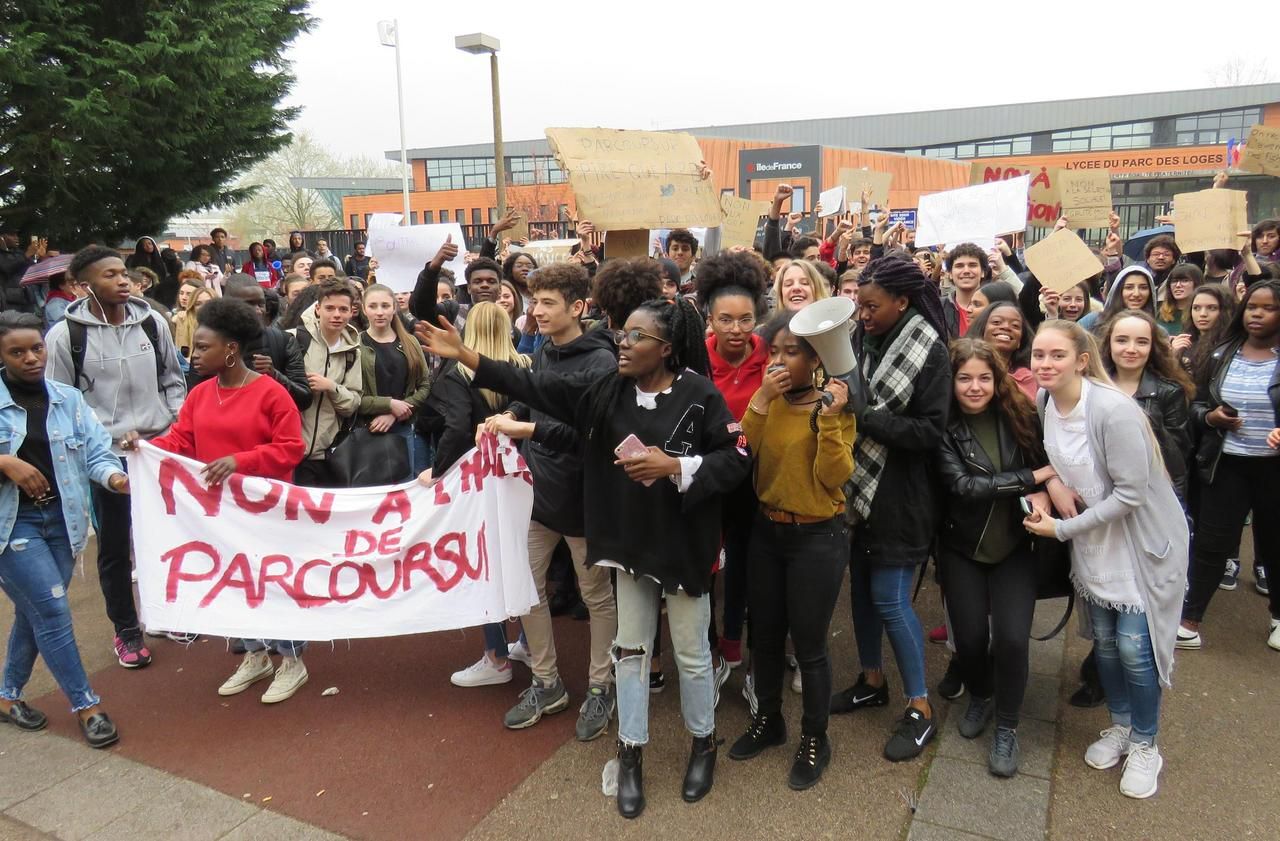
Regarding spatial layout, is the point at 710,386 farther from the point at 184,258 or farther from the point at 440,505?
the point at 184,258

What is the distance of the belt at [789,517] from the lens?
3229mm

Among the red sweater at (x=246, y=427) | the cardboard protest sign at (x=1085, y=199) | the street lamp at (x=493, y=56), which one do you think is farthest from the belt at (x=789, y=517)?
the street lamp at (x=493, y=56)

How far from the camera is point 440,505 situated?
4.06 m

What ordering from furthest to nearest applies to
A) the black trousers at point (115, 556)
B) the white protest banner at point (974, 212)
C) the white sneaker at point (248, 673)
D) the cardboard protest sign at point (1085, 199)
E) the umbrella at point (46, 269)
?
the umbrella at point (46, 269), the cardboard protest sign at point (1085, 199), the white protest banner at point (974, 212), the black trousers at point (115, 556), the white sneaker at point (248, 673)

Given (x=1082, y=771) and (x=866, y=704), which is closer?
(x=1082, y=771)

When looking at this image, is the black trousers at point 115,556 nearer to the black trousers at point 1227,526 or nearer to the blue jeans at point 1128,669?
the blue jeans at point 1128,669

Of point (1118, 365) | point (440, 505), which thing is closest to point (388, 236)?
point (440, 505)

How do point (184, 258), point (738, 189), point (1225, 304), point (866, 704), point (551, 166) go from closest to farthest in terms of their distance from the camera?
point (866, 704), point (1225, 304), point (184, 258), point (738, 189), point (551, 166)

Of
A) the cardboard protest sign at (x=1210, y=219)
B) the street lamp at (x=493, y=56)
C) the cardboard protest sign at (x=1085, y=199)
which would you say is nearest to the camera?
→ the cardboard protest sign at (x=1210, y=219)

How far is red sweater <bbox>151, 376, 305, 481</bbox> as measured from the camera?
4.02m

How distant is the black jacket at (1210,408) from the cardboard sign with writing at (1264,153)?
→ 450 centimetres

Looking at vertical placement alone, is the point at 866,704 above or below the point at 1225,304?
below

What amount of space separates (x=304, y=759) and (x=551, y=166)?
62.0m

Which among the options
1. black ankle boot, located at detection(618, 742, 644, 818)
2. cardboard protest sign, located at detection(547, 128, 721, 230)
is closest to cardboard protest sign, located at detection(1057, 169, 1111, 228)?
cardboard protest sign, located at detection(547, 128, 721, 230)
